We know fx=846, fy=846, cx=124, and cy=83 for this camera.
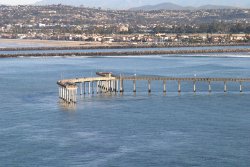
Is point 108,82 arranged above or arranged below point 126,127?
above

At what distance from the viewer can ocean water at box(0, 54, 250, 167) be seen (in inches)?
1581

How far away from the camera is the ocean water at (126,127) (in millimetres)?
40156

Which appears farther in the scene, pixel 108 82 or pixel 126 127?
pixel 108 82

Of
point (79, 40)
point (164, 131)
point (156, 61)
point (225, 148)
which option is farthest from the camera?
point (79, 40)

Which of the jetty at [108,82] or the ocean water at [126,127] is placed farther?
the jetty at [108,82]

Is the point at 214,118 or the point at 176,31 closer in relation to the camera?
the point at 214,118

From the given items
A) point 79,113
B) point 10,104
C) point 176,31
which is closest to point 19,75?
point 10,104

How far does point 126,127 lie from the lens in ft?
157

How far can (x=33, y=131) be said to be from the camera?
46906 millimetres

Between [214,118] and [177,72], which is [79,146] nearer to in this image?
[214,118]

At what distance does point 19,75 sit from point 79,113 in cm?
3033

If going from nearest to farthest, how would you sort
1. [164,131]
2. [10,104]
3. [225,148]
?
[225,148] < [164,131] < [10,104]

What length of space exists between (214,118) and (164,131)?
543 centimetres

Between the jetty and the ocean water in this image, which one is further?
the jetty
